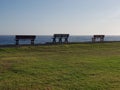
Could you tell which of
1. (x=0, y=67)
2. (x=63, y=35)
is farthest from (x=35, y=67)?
(x=63, y=35)

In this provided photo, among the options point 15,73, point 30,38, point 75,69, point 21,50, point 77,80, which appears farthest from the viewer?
point 30,38

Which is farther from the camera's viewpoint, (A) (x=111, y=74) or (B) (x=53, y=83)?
(A) (x=111, y=74)

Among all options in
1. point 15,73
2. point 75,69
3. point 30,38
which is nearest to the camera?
point 15,73

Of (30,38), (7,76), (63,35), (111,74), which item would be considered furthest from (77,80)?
(63,35)

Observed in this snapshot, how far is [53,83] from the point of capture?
45.5 ft

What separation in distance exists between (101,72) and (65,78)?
2.95 meters

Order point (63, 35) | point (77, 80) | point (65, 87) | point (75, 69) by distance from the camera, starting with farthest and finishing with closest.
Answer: point (63, 35) → point (75, 69) → point (77, 80) → point (65, 87)

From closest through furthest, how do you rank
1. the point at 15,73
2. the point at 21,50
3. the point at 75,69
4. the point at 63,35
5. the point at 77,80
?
the point at 77,80 < the point at 15,73 < the point at 75,69 < the point at 21,50 < the point at 63,35

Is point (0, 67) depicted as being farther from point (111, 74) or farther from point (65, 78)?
point (111, 74)

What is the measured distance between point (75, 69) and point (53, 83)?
412cm

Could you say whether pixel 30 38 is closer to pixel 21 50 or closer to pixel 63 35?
pixel 63 35

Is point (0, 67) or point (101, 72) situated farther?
point (0, 67)

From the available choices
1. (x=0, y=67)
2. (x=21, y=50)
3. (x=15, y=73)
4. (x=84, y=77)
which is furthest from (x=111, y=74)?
(x=21, y=50)

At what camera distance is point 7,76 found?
15.3 meters
